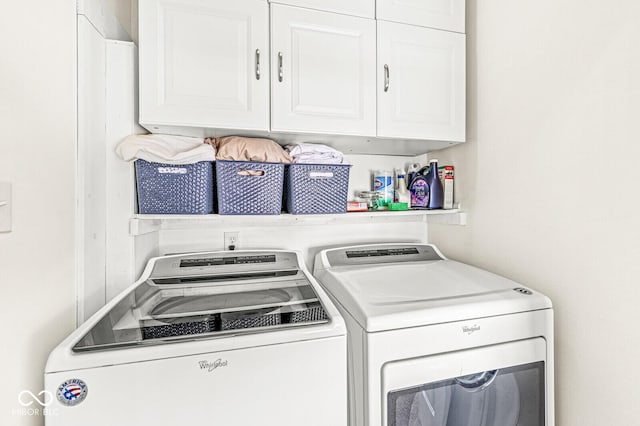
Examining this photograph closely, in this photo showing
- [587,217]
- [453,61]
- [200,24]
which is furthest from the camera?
[453,61]

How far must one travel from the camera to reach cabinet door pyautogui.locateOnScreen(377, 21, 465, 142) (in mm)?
1430

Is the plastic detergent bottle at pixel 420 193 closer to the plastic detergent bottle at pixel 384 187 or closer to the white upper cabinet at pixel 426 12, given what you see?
the plastic detergent bottle at pixel 384 187

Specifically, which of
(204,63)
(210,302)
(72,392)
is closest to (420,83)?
(204,63)

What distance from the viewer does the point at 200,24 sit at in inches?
47.8

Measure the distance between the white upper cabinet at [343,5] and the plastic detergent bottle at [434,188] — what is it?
86 cm

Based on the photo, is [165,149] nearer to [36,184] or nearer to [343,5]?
[36,184]

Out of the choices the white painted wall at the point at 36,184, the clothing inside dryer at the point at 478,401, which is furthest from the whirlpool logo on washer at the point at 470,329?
the white painted wall at the point at 36,184

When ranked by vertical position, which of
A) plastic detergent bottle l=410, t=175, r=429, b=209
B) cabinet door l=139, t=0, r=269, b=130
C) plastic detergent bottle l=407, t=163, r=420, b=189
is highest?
cabinet door l=139, t=0, r=269, b=130

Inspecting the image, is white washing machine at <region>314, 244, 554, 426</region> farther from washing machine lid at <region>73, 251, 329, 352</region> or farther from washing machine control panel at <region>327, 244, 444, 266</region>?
washing machine control panel at <region>327, 244, 444, 266</region>

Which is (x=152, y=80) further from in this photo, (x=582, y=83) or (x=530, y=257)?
(x=530, y=257)

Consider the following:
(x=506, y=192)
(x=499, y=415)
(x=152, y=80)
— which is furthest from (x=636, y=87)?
(x=152, y=80)

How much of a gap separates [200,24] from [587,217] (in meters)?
1.68

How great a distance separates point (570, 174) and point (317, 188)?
3.37ft

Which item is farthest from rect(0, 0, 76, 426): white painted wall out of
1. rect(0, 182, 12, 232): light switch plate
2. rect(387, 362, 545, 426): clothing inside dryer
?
rect(387, 362, 545, 426): clothing inside dryer
